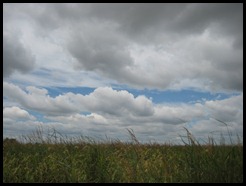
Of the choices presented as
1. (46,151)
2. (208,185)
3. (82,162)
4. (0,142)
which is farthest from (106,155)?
(208,185)

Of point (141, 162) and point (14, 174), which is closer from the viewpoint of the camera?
point (14, 174)

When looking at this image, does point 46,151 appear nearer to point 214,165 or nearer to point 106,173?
point 106,173

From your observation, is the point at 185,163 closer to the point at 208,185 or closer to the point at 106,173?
the point at 208,185

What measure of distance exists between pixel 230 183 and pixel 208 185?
475 millimetres

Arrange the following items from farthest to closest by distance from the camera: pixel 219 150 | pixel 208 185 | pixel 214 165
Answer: pixel 219 150
pixel 214 165
pixel 208 185

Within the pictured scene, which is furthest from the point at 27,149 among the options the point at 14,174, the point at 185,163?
the point at 185,163

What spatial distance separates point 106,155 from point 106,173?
146cm

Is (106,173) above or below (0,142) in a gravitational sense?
below

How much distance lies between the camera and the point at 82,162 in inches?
373

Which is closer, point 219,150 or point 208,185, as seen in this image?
point 208,185

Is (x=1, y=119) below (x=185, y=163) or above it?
above

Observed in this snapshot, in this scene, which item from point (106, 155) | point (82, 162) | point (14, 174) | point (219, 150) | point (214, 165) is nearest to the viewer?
point (214, 165)

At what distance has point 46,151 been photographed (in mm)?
11430

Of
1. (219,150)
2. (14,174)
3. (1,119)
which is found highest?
(1,119)
